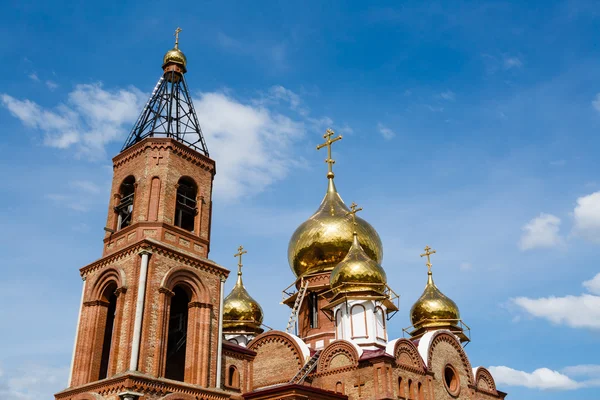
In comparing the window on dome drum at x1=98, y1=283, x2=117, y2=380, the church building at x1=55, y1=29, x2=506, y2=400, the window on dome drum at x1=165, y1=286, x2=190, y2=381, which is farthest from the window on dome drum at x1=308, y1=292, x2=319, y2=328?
the window on dome drum at x1=98, y1=283, x2=117, y2=380

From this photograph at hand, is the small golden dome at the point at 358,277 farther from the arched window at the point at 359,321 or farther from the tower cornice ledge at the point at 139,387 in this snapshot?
the tower cornice ledge at the point at 139,387

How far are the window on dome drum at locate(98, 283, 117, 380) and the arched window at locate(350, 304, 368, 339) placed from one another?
7.31m

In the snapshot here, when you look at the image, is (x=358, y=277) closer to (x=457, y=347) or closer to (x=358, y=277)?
(x=358, y=277)

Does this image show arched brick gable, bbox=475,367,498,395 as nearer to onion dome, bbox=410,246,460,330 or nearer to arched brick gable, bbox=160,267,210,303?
onion dome, bbox=410,246,460,330

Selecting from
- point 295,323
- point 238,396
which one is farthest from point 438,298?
point 238,396

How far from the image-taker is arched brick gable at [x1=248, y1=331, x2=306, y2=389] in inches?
800

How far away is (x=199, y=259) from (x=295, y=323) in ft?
24.5

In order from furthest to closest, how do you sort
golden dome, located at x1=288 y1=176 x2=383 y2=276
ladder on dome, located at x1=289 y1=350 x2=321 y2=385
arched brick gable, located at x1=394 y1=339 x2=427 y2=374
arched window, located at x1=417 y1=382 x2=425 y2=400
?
1. golden dome, located at x1=288 y1=176 x2=383 y2=276
2. ladder on dome, located at x1=289 y1=350 x2=321 y2=385
3. arched window, located at x1=417 y1=382 x2=425 y2=400
4. arched brick gable, located at x1=394 y1=339 x2=427 y2=374

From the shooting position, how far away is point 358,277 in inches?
806

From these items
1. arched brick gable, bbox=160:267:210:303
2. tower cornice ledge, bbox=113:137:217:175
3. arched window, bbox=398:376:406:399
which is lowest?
arched window, bbox=398:376:406:399

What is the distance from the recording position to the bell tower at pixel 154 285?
14289mm

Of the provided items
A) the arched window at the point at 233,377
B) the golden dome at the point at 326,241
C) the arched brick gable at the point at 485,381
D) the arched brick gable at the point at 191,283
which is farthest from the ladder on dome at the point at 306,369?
the arched brick gable at the point at 485,381

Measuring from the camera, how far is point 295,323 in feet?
74.7

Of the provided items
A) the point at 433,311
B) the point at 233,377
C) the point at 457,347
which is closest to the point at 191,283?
the point at 233,377
